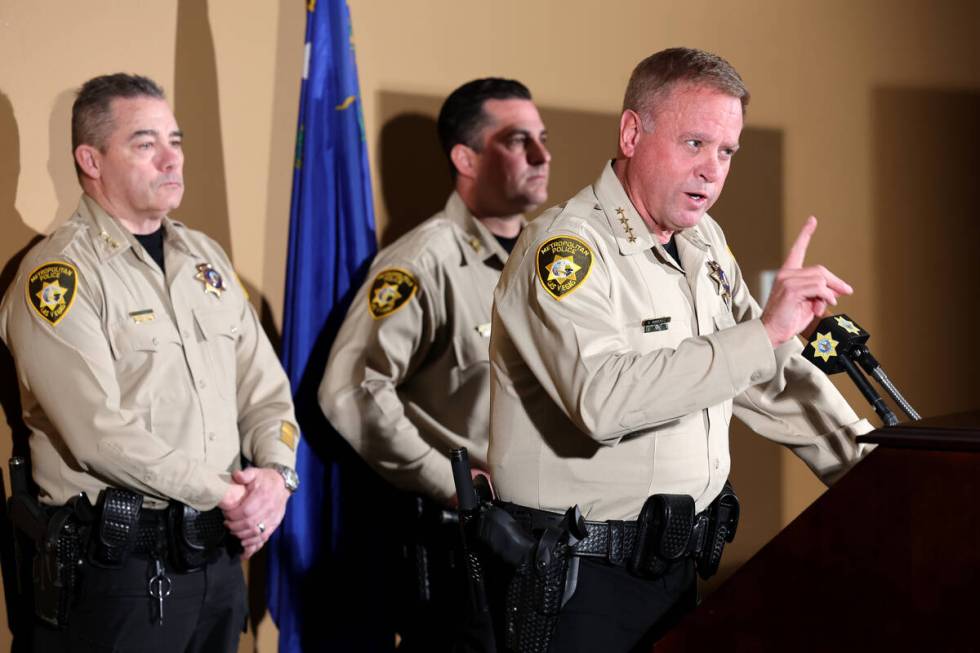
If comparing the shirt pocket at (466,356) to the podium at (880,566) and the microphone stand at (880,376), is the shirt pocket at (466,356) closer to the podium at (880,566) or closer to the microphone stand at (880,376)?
the microphone stand at (880,376)

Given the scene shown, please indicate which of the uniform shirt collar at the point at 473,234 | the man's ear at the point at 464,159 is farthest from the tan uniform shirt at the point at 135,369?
the man's ear at the point at 464,159

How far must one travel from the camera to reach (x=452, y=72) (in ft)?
11.7

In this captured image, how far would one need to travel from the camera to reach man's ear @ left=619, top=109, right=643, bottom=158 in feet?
6.66

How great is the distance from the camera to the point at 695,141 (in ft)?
6.43

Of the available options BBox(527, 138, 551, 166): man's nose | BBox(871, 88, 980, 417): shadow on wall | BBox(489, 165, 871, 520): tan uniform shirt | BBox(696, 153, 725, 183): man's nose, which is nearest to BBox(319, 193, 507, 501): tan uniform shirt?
BBox(527, 138, 551, 166): man's nose

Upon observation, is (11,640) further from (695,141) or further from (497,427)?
(695,141)

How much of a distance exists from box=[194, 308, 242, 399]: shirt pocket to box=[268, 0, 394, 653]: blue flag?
1.18 feet

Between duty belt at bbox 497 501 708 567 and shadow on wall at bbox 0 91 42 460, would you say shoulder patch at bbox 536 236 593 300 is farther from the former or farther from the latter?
shadow on wall at bbox 0 91 42 460

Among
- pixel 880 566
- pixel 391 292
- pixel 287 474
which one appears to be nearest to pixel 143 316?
pixel 287 474

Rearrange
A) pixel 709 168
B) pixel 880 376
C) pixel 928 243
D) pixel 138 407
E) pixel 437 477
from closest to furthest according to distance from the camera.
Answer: pixel 880 376, pixel 709 168, pixel 138 407, pixel 437 477, pixel 928 243

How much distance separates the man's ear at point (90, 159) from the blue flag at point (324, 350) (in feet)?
2.12

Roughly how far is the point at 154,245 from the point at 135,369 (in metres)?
0.32

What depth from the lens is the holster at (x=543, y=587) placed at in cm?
184

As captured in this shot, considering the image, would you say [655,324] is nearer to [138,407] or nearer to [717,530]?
[717,530]
